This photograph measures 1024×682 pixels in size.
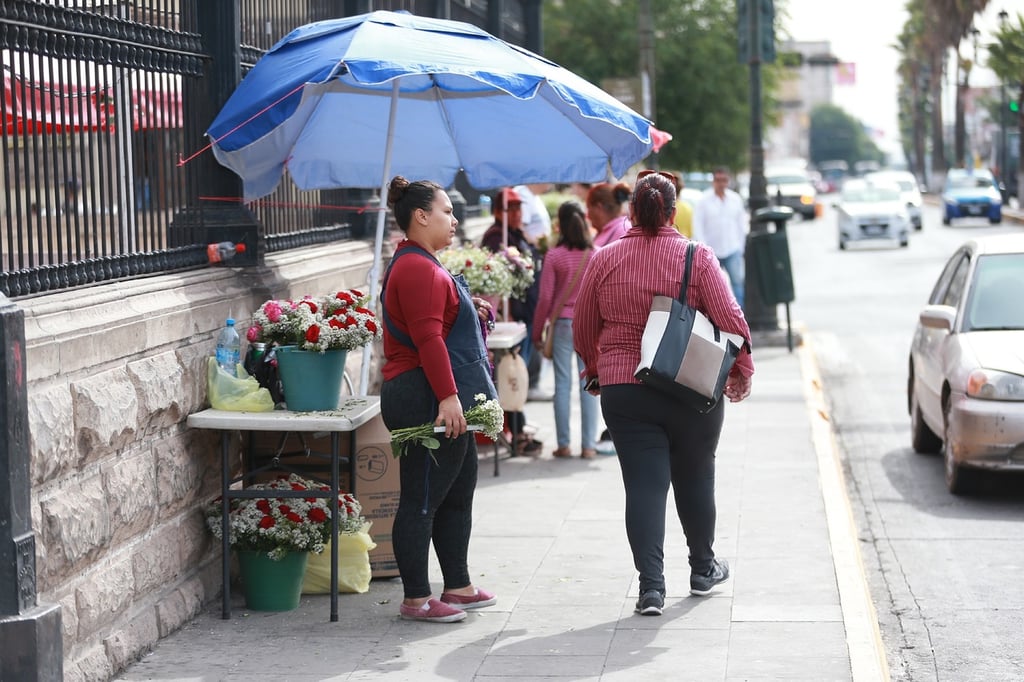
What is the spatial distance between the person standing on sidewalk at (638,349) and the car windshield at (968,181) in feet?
151

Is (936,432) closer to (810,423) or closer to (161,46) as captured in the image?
(810,423)

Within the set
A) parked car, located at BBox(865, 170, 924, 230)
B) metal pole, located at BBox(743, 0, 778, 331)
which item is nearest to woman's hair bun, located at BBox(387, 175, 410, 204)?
metal pole, located at BBox(743, 0, 778, 331)

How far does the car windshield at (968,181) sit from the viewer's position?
5053cm

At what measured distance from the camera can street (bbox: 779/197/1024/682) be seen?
6734 millimetres

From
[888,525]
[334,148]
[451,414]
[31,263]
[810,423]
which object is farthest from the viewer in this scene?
[810,423]

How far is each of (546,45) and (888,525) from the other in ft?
98.1

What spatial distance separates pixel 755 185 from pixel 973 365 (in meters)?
9.31

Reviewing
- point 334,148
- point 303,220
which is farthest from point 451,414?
point 303,220

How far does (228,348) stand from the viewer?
6.99m

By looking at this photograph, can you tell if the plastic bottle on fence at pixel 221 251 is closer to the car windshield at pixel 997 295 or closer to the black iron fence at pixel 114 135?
the black iron fence at pixel 114 135

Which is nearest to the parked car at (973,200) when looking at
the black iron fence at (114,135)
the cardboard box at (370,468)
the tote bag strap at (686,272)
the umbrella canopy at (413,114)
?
the umbrella canopy at (413,114)

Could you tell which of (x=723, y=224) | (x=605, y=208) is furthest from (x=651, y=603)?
(x=723, y=224)

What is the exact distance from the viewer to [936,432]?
10.5m

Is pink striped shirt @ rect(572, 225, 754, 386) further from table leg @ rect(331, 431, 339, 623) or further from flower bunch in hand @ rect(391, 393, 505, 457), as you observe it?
table leg @ rect(331, 431, 339, 623)
